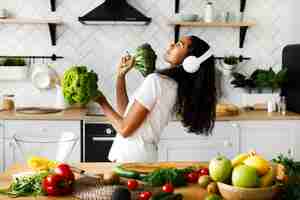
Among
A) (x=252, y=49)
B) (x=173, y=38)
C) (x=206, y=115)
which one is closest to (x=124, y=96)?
(x=206, y=115)

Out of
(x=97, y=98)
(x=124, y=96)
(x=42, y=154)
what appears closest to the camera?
(x=97, y=98)

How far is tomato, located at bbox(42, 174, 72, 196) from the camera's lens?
215cm

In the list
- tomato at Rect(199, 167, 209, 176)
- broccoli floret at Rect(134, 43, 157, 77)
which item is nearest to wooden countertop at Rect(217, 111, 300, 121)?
broccoli floret at Rect(134, 43, 157, 77)

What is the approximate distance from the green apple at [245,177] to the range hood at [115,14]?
9.02ft

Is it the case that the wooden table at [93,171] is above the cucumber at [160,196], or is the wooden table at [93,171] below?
below

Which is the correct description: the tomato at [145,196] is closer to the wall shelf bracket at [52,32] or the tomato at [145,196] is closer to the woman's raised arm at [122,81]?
the woman's raised arm at [122,81]

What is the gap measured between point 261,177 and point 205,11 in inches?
118

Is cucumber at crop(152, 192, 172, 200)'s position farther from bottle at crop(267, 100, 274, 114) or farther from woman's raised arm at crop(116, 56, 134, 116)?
bottle at crop(267, 100, 274, 114)

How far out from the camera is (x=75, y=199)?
2125mm

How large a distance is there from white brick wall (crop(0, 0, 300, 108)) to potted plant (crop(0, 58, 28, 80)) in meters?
0.09

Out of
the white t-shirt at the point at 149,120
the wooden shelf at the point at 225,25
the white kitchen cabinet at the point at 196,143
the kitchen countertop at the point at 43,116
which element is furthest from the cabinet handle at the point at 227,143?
the white t-shirt at the point at 149,120

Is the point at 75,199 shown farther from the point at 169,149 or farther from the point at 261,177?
the point at 169,149

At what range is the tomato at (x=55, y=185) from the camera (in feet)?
7.04

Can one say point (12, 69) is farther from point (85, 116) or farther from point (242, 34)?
point (242, 34)
